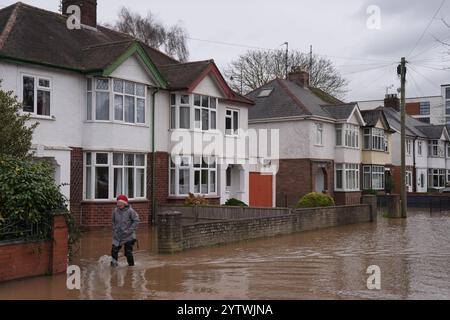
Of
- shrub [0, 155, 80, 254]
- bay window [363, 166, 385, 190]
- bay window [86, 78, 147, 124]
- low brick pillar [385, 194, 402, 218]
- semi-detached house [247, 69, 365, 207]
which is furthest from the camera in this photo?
bay window [363, 166, 385, 190]

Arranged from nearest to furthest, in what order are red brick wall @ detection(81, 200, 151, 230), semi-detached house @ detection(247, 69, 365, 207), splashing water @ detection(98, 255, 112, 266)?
splashing water @ detection(98, 255, 112, 266) < red brick wall @ detection(81, 200, 151, 230) < semi-detached house @ detection(247, 69, 365, 207)

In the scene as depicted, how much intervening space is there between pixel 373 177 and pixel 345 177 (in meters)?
5.37

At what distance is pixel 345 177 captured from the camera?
37.0 m

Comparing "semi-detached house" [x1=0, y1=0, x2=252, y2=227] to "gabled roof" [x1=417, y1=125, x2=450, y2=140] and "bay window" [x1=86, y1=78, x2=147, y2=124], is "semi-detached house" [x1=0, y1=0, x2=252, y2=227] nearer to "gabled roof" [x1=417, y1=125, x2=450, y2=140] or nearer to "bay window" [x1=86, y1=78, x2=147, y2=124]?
"bay window" [x1=86, y1=78, x2=147, y2=124]

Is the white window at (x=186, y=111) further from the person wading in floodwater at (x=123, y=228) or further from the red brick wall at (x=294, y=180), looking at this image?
the person wading in floodwater at (x=123, y=228)

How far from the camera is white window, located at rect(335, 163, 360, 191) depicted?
121 ft

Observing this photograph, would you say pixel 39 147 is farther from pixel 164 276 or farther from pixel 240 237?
pixel 164 276

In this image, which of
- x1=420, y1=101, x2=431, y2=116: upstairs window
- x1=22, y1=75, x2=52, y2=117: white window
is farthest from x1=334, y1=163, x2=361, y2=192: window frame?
x1=420, y1=101, x2=431, y2=116: upstairs window

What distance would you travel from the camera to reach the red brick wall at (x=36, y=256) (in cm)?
1048

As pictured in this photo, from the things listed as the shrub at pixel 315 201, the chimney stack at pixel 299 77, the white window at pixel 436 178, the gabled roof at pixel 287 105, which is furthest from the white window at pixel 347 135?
the white window at pixel 436 178

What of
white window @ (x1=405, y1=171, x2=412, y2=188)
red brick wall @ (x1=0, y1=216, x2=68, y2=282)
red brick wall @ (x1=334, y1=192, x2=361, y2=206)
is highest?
white window @ (x1=405, y1=171, x2=412, y2=188)

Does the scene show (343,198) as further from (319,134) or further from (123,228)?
(123,228)

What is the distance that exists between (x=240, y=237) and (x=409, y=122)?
1622 inches

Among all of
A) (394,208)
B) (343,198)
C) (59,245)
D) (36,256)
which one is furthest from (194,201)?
(343,198)
